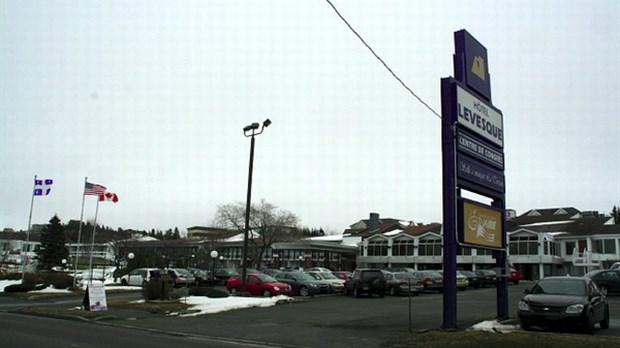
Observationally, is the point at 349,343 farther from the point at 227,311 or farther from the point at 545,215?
the point at 545,215

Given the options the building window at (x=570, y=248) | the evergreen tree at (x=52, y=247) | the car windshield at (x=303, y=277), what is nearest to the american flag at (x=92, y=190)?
the car windshield at (x=303, y=277)

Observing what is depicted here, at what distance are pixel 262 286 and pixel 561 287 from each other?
61.0ft

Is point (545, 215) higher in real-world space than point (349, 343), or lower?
higher

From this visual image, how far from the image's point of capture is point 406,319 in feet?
59.0

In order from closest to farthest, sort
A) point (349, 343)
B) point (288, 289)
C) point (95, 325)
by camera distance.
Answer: point (349, 343) → point (95, 325) → point (288, 289)

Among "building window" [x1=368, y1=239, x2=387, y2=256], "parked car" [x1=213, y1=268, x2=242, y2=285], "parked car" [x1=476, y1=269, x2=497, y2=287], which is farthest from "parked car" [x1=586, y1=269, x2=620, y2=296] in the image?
"building window" [x1=368, y1=239, x2=387, y2=256]

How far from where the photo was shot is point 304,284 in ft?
105

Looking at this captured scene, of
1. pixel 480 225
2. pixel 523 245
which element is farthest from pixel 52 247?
pixel 480 225

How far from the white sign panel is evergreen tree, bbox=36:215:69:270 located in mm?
67807

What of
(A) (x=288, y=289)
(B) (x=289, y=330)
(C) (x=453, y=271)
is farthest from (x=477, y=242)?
(A) (x=288, y=289)

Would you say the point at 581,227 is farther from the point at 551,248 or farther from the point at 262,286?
the point at 262,286

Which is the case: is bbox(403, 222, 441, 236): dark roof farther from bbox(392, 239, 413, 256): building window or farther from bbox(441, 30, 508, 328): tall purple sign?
bbox(441, 30, 508, 328): tall purple sign

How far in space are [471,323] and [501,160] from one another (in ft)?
18.1

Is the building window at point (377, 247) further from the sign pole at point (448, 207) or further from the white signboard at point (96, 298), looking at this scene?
the sign pole at point (448, 207)
